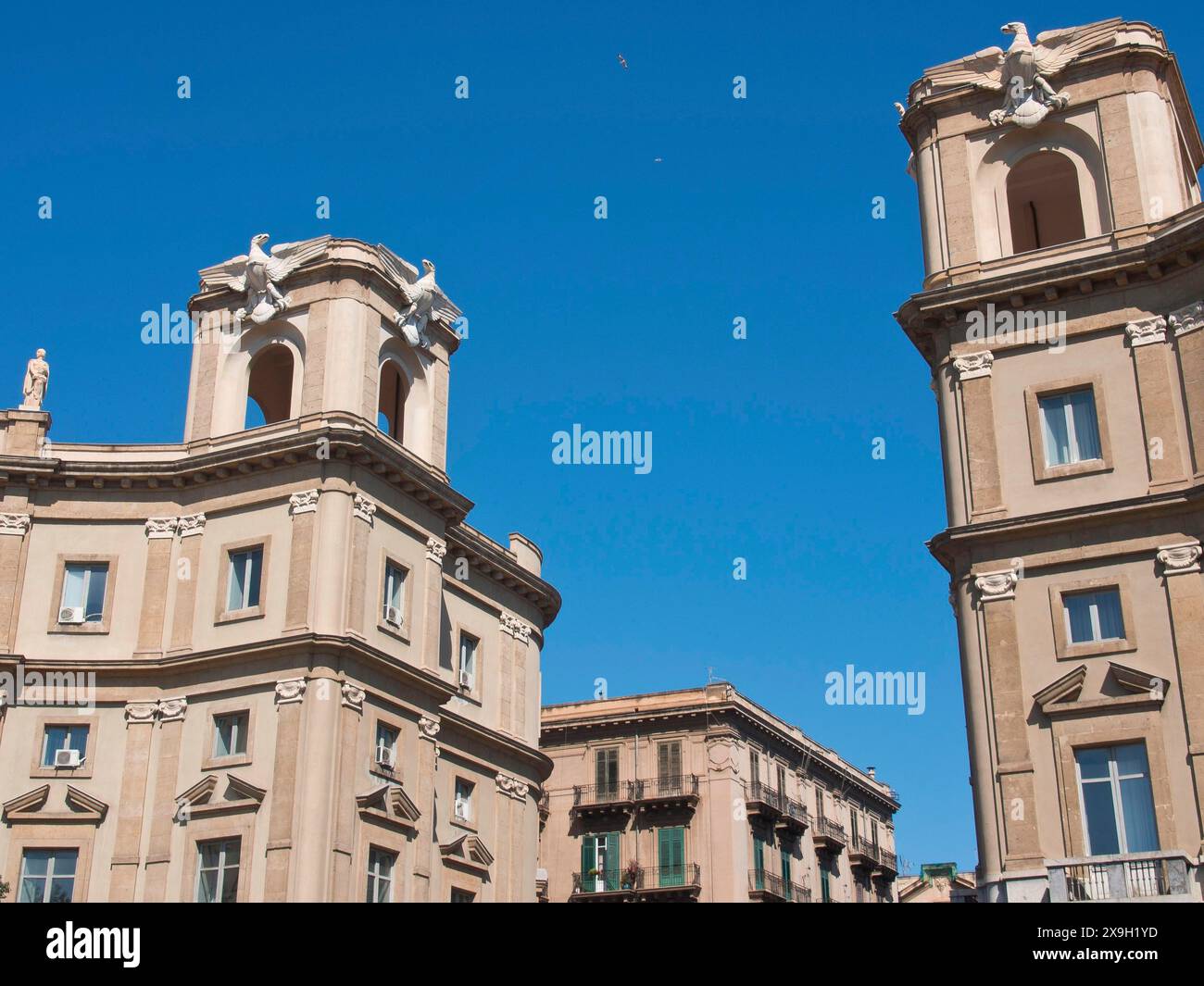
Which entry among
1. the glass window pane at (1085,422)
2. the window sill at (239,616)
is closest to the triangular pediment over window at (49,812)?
A: the window sill at (239,616)

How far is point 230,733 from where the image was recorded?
4228 centimetres

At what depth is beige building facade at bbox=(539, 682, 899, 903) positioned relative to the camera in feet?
237

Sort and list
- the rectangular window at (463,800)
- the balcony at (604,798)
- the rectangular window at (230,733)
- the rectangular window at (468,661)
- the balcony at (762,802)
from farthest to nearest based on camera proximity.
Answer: the balcony at (604,798) → the balcony at (762,802) → the rectangular window at (468,661) → the rectangular window at (463,800) → the rectangular window at (230,733)

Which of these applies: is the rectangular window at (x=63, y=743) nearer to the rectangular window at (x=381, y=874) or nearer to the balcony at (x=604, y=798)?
the rectangular window at (x=381, y=874)

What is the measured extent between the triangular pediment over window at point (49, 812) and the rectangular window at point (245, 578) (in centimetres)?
638

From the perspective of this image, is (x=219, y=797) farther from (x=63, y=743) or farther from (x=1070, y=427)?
(x=1070, y=427)

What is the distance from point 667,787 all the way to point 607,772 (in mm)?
3369

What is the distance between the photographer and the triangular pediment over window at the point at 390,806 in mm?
41344
